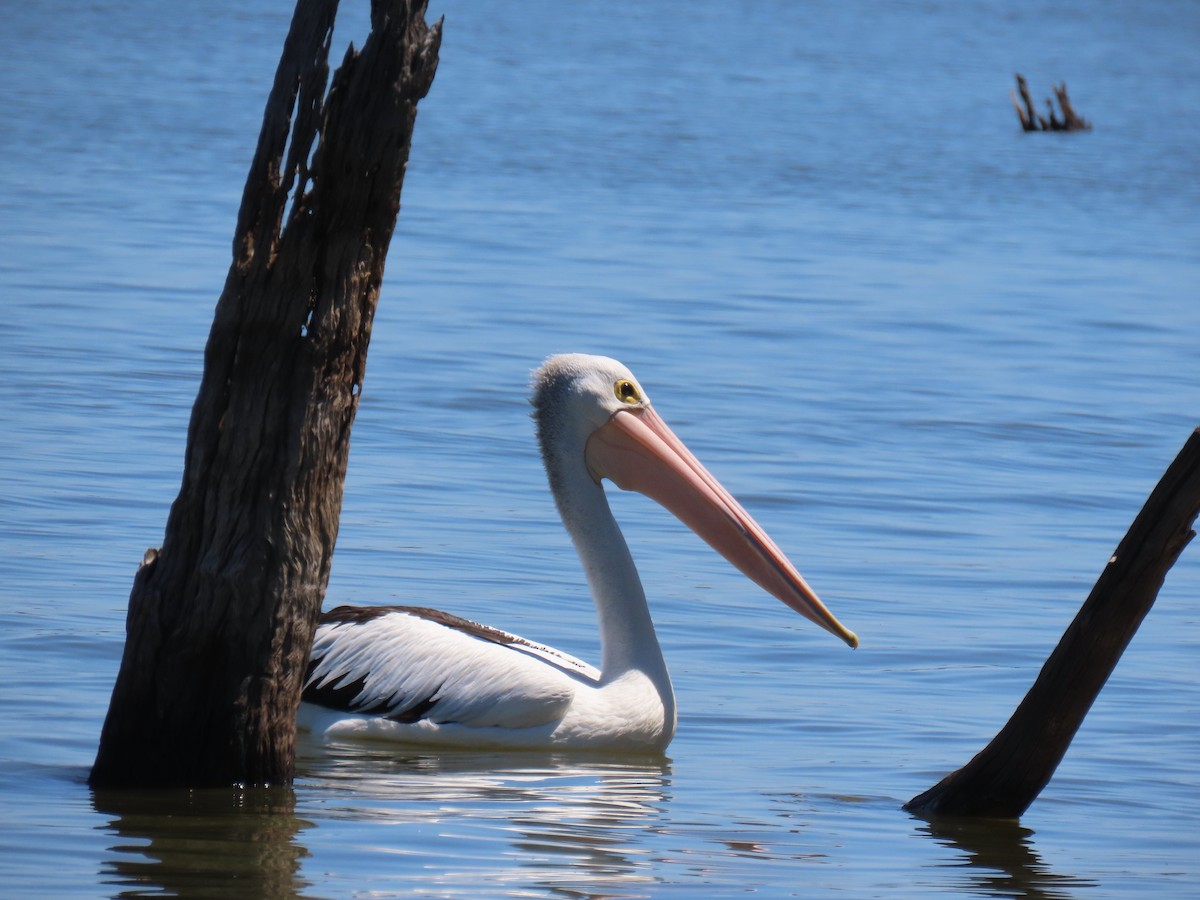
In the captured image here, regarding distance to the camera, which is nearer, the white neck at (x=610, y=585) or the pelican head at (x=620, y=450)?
the white neck at (x=610, y=585)

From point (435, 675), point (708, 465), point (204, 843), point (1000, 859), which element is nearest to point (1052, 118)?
point (708, 465)

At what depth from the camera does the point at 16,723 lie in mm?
5059

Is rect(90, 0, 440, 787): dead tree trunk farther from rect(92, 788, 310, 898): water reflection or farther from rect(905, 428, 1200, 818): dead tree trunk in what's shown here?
rect(905, 428, 1200, 818): dead tree trunk

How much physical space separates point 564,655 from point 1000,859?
1.50m

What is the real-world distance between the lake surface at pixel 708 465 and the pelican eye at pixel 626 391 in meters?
0.87

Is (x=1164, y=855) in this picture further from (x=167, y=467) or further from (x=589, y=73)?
(x=589, y=73)

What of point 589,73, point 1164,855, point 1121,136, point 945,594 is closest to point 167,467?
point 945,594

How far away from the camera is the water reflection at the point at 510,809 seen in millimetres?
4051

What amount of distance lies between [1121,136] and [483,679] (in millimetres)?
26325

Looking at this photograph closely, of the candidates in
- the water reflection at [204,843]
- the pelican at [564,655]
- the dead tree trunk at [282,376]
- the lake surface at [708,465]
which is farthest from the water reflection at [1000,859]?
the dead tree trunk at [282,376]

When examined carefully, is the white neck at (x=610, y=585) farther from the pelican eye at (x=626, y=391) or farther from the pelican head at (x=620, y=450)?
the pelican eye at (x=626, y=391)

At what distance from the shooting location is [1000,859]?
440 centimetres

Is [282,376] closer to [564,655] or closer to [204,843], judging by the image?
[204,843]

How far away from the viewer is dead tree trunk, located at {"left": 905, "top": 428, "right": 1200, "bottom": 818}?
13.5 feet
